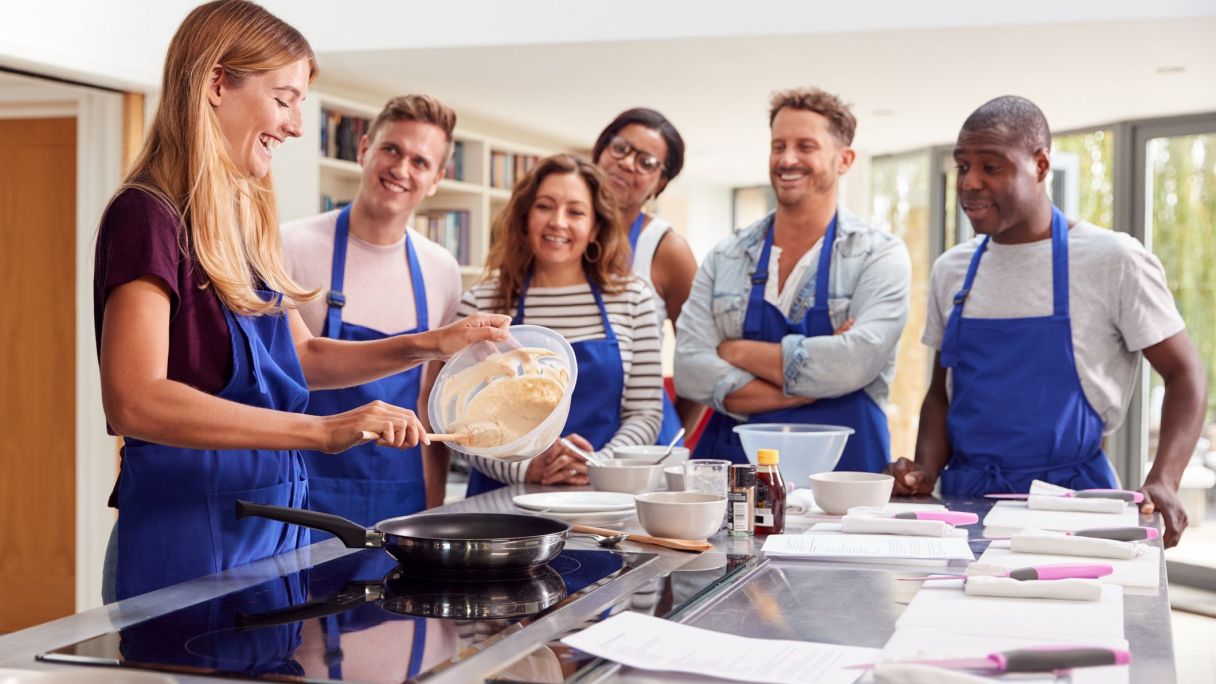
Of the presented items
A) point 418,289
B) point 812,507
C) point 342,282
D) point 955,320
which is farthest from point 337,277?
point 955,320

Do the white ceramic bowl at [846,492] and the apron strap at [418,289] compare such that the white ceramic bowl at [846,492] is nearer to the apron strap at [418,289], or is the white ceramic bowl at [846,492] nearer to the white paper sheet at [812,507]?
the white paper sheet at [812,507]

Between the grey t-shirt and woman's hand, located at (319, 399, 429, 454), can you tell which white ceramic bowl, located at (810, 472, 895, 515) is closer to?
the grey t-shirt

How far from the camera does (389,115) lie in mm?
2857

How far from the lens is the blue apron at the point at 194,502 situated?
1.63 m

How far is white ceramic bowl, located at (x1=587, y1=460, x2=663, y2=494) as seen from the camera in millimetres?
2119

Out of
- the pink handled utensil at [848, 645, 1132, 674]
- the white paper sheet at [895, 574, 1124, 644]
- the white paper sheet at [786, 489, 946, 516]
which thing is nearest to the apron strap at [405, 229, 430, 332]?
the white paper sheet at [786, 489, 946, 516]

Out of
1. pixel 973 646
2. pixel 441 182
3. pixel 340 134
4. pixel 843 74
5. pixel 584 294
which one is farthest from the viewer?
pixel 340 134

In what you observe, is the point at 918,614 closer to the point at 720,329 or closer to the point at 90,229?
the point at 720,329

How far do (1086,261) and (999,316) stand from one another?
196mm

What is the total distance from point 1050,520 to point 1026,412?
464mm

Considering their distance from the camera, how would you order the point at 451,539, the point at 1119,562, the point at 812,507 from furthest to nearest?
the point at 812,507, the point at 1119,562, the point at 451,539

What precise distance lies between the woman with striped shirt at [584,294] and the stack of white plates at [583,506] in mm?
468

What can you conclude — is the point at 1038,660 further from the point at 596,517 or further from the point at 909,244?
the point at 909,244

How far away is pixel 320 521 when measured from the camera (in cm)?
150
